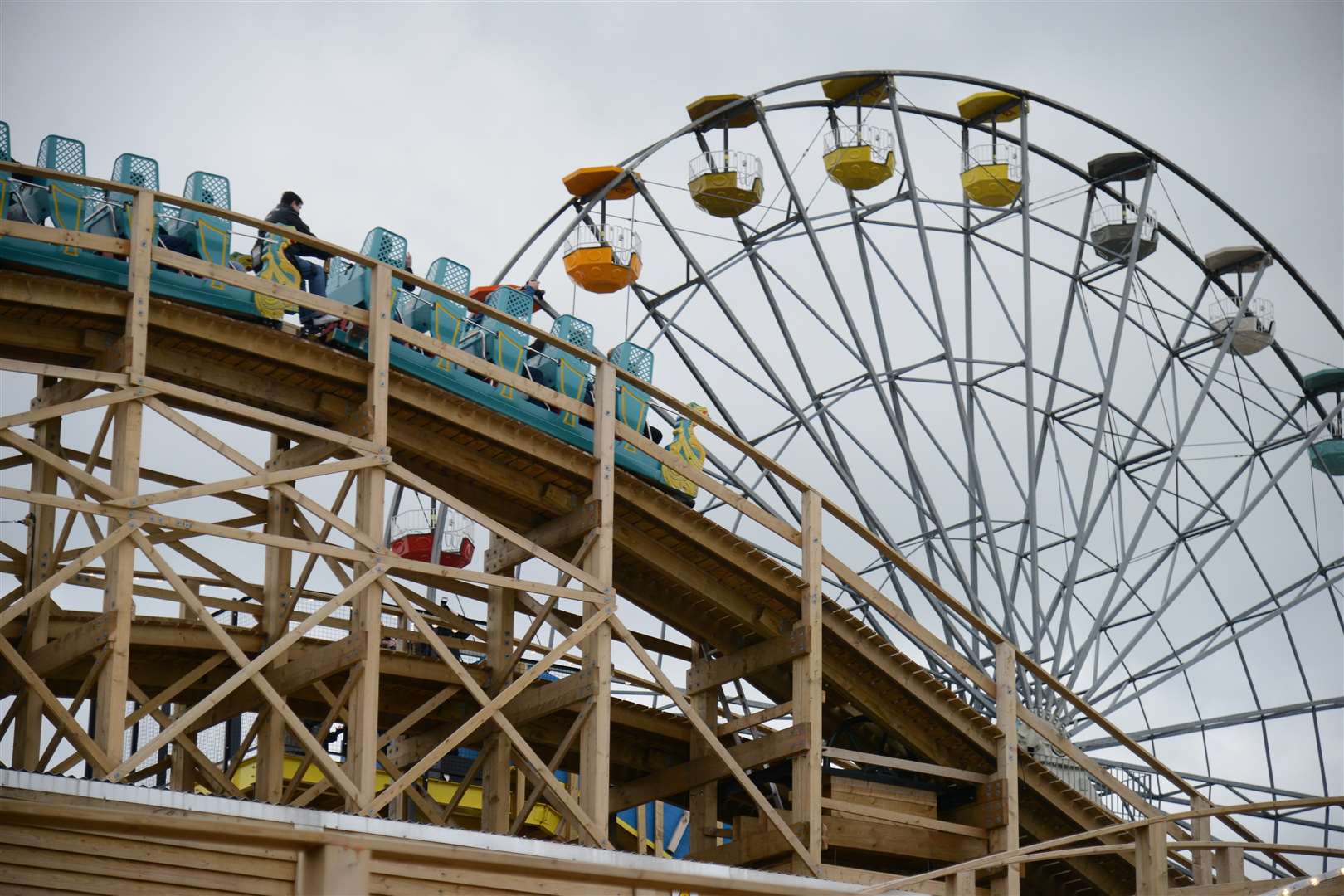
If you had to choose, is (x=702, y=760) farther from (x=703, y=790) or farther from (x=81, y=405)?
(x=81, y=405)

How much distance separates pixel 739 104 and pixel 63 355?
47.1 feet

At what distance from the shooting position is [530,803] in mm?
20234

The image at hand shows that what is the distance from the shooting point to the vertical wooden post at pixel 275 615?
1877 centimetres

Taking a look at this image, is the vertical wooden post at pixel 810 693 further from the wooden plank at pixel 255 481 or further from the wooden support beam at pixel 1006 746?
the wooden plank at pixel 255 481

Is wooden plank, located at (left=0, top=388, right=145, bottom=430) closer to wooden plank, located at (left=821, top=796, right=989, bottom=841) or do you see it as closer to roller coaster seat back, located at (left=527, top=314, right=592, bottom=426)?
roller coaster seat back, located at (left=527, top=314, right=592, bottom=426)

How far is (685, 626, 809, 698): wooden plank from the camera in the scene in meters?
21.4

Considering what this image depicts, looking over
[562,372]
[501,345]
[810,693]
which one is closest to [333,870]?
[501,345]

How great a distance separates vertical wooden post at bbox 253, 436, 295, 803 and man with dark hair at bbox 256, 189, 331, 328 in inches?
71.3

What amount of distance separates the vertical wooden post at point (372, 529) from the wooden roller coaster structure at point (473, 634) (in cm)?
3

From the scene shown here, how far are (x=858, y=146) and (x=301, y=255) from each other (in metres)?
13.4

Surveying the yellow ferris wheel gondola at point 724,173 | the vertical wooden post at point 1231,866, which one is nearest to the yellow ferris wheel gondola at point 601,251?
the yellow ferris wheel gondola at point 724,173

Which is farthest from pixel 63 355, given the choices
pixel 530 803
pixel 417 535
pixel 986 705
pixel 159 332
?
pixel 986 705

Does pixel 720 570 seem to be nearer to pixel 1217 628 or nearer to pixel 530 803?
pixel 530 803

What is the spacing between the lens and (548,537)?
21.0 metres
